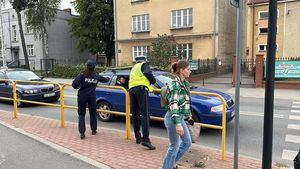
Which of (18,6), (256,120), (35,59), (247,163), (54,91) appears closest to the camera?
(247,163)

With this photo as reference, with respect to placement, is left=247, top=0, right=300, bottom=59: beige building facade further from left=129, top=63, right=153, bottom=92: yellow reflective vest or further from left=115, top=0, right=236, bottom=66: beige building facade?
left=129, top=63, right=153, bottom=92: yellow reflective vest

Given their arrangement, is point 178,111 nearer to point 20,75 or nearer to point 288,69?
point 20,75

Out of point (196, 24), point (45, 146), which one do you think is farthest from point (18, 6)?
point (45, 146)

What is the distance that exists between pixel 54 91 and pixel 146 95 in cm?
756

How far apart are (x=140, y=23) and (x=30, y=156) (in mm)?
27266

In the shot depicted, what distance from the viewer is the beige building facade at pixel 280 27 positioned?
29.5 m

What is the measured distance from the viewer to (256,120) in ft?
28.5

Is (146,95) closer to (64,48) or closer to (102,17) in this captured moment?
(102,17)

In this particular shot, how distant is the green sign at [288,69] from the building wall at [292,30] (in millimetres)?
14445

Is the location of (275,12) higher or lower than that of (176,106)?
higher

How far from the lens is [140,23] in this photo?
31375 millimetres

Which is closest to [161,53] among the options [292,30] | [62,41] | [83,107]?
[292,30]

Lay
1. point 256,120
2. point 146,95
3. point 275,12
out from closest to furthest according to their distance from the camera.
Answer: point 275,12 < point 146,95 < point 256,120

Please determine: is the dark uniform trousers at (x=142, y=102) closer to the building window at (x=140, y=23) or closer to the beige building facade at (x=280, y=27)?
the building window at (x=140, y=23)
